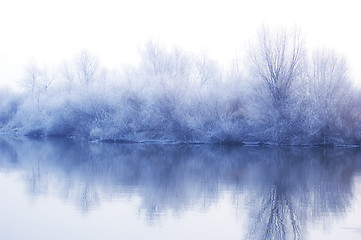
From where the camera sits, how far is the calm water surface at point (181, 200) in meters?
7.82

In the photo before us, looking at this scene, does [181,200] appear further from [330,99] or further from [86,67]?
[86,67]

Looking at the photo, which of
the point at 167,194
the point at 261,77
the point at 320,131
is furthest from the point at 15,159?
the point at 320,131

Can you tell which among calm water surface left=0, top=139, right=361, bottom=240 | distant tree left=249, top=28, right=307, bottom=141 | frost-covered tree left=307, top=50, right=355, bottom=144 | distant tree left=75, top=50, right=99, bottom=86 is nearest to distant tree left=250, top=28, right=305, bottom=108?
distant tree left=249, top=28, right=307, bottom=141

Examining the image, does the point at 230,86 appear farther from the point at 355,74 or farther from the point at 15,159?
the point at 15,159

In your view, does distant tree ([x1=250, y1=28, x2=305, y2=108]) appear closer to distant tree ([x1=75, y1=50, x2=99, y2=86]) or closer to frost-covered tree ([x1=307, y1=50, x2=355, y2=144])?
frost-covered tree ([x1=307, y1=50, x2=355, y2=144])

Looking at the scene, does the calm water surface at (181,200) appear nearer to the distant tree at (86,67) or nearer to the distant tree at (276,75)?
the distant tree at (276,75)

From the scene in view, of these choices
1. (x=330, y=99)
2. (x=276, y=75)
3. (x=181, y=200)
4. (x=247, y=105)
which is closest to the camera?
(x=181, y=200)

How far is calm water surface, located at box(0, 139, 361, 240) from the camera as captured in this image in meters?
7.82

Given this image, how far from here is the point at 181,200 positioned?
10.3m

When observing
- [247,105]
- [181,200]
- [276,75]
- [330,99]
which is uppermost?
[276,75]

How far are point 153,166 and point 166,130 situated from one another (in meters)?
14.2

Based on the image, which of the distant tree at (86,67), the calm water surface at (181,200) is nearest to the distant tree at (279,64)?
the calm water surface at (181,200)

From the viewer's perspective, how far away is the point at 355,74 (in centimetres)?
2906

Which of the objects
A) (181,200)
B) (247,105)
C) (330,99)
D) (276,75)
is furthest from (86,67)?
(181,200)
